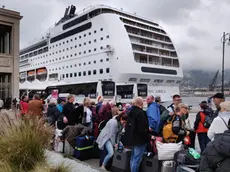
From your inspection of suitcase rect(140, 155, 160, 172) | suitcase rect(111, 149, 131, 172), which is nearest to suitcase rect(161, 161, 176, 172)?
suitcase rect(140, 155, 160, 172)

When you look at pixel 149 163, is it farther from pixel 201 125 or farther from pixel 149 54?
pixel 149 54

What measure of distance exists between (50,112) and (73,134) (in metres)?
1.98

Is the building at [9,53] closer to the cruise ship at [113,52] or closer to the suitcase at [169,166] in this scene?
the suitcase at [169,166]

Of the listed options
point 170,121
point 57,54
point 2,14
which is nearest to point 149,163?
point 170,121

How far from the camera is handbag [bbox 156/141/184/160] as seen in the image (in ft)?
14.7

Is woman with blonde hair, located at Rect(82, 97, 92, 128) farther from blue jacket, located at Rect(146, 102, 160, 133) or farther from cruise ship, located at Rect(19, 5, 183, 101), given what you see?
cruise ship, located at Rect(19, 5, 183, 101)

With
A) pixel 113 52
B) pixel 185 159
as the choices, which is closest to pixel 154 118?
pixel 185 159

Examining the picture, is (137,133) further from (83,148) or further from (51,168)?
(83,148)

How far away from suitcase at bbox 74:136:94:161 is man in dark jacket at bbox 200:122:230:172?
3.86 m

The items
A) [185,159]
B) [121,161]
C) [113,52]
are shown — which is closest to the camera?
[185,159]

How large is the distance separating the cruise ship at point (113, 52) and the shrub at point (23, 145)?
114 feet

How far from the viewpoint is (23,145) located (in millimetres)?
4434

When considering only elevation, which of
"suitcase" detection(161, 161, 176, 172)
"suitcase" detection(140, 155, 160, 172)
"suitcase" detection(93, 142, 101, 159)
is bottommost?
"suitcase" detection(93, 142, 101, 159)

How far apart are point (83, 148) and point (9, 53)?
14062mm
